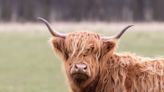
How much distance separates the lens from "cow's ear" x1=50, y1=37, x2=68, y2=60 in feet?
28.4

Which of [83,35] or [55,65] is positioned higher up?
[83,35]

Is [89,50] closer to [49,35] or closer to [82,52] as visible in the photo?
[82,52]

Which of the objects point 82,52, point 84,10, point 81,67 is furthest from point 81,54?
point 84,10

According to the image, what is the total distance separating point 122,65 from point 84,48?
0.80m

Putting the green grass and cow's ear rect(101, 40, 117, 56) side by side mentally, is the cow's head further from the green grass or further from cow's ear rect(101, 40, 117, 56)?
the green grass

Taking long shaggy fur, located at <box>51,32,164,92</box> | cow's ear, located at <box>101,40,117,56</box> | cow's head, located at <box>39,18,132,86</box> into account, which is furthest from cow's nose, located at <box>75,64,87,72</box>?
cow's ear, located at <box>101,40,117,56</box>

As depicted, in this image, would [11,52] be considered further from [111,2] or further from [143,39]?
[111,2]

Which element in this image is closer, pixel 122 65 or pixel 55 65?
pixel 122 65

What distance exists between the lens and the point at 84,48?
8.39 meters

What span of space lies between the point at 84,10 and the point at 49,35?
2344cm

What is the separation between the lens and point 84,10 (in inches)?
2110

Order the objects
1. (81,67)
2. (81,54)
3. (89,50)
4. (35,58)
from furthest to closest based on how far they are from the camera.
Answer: (35,58) → (89,50) → (81,54) → (81,67)

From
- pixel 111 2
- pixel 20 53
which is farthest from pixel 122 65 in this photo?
pixel 111 2

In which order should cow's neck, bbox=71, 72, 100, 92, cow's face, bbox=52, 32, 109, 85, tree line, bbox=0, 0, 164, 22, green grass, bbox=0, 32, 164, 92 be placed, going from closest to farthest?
cow's face, bbox=52, 32, 109, 85, cow's neck, bbox=71, 72, 100, 92, green grass, bbox=0, 32, 164, 92, tree line, bbox=0, 0, 164, 22
